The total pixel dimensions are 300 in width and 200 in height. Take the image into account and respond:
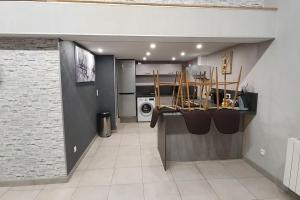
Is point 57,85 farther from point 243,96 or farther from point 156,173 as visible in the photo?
point 243,96

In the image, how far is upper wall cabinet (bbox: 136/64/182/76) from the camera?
6.45 metres

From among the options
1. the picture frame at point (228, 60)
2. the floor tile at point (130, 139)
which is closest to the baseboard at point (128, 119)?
the floor tile at point (130, 139)

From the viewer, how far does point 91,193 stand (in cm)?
239

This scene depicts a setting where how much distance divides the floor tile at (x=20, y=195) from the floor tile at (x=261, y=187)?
9.18 ft

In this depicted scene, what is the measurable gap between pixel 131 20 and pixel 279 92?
2.12 m

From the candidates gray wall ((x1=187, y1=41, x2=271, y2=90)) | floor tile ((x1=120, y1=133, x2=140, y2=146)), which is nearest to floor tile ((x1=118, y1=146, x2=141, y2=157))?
floor tile ((x1=120, y1=133, x2=140, y2=146))

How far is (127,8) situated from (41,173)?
2.49 metres

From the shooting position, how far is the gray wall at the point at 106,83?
482 cm

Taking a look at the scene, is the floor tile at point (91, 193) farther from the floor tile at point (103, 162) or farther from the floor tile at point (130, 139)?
the floor tile at point (130, 139)

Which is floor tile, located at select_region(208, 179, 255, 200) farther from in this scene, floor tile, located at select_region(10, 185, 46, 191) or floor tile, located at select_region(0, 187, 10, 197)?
floor tile, located at select_region(0, 187, 10, 197)

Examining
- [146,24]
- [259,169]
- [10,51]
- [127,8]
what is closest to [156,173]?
[259,169]

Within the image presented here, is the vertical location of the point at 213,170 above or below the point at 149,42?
below

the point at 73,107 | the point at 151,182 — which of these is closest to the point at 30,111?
the point at 73,107

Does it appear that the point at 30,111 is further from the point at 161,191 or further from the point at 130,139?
the point at 130,139
